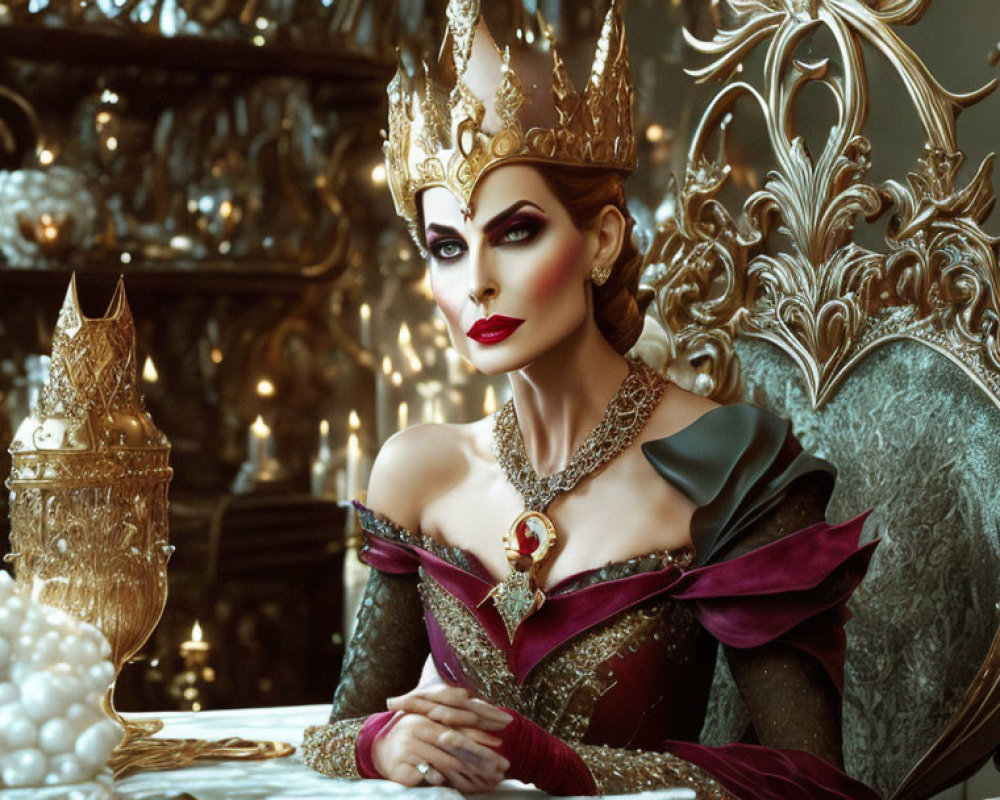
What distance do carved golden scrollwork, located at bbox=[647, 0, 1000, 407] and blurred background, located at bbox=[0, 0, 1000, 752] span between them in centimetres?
99

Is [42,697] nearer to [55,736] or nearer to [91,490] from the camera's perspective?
[55,736]

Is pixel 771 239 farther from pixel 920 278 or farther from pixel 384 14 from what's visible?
pixel 384 14

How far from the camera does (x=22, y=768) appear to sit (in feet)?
3.26

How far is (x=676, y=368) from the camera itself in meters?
1.80

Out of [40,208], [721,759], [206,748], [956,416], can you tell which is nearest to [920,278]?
[956,416]

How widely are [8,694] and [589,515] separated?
59cm

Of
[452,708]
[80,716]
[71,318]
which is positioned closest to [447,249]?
[71,318]

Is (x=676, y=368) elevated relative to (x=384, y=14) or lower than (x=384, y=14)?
lower

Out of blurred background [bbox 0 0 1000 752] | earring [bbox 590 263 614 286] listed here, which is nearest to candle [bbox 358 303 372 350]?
blurred background [bbox 0 0 1000 752]

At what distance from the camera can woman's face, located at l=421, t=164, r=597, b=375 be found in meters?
1.28

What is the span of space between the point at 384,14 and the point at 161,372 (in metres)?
0.92

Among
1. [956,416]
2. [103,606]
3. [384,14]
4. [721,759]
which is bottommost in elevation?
[721,759]

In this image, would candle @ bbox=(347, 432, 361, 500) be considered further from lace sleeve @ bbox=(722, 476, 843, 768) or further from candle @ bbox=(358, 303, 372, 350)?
lace sleeve @ bbox=(722, 476, 843, 768)

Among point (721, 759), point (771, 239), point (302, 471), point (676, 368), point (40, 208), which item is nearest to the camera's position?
point (721, 759)
